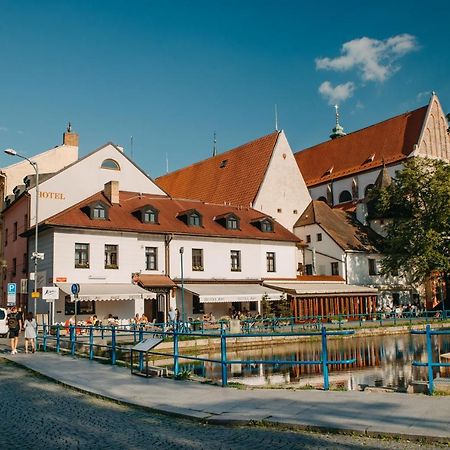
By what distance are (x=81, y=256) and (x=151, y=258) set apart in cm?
508

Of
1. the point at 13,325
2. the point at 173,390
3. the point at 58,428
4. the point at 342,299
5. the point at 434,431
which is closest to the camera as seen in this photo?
the point at 434,431

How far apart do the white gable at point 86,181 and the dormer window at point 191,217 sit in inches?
219

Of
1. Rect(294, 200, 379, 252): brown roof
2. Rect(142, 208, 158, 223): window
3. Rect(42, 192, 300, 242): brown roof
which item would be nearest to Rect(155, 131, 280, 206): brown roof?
Rect(294, 200, 379, 252): brown roof

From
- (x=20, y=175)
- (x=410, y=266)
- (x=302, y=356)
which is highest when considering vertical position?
(x=20, y=175)

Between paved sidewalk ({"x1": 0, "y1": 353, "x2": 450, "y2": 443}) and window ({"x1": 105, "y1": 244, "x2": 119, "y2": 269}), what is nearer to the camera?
paved sidewalk ({"x1": 0, "y1": 353, "x2": 450, "y2": 443})

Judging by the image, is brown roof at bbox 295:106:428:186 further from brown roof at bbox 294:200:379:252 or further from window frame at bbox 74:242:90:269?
window frame at bbox 74:242:90:269

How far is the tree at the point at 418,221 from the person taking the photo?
44250 mm

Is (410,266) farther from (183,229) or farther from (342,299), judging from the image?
(183,229)

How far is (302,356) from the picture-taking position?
81.6 ft

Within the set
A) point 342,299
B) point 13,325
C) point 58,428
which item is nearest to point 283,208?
point 342,299

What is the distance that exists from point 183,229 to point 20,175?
22.9 m

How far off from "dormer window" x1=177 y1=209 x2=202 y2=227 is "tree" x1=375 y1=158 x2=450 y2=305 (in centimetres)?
1746

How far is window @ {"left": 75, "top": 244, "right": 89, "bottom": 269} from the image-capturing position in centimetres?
3469

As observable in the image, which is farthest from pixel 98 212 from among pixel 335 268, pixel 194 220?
pixel 335 268
